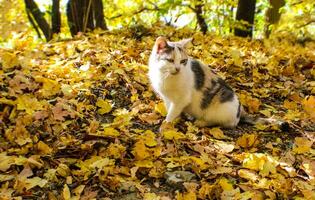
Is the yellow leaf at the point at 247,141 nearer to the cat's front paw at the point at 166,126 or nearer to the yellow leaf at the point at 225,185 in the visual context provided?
the cat's front paw at the point at 166,126

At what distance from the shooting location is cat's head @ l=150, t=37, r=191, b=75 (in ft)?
13.2

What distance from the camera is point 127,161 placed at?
11.3ft

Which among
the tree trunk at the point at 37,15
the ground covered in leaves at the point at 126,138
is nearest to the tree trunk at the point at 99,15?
the tree trunk at the point at 37,15

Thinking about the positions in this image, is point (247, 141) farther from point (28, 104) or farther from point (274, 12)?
point (274, 12)

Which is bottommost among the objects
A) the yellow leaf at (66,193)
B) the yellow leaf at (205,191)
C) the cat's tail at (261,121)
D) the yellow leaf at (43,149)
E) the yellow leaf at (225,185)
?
the cat's tail at (261,121)

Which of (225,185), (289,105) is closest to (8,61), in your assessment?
(225,185)

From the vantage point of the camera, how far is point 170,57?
13.2 ft

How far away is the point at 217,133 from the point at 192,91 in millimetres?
518

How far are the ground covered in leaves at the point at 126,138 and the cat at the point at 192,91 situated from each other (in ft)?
0.52

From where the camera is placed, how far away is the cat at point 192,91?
416 centimetres

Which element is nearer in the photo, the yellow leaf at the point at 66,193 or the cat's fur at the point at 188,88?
the yellow leaf at the point at 66,193

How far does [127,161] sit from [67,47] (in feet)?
11.0

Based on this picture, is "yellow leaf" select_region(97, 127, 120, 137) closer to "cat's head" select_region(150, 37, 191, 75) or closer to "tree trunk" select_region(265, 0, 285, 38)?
"cat's head" select_region(150, 37, 191, 75)

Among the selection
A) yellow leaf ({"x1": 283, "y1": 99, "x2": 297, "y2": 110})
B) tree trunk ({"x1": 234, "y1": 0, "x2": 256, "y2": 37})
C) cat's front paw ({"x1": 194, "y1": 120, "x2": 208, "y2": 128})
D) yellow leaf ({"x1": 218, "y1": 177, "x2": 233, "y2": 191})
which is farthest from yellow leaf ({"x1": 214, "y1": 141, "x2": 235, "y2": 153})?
tree trunk ({"x1": 234, "y1": 0, "x2": 256, "y2": 37})
